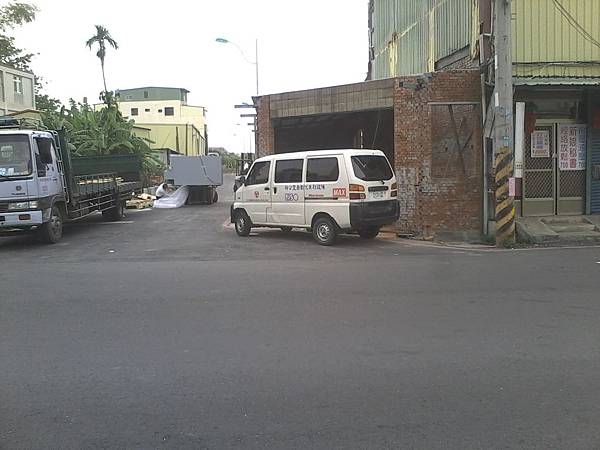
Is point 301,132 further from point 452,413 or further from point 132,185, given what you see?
point 452,413

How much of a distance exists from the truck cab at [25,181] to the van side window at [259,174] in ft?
14.9

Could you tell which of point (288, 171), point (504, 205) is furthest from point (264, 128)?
point (504, 205)

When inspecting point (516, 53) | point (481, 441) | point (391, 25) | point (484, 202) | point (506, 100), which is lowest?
point (481, 441)

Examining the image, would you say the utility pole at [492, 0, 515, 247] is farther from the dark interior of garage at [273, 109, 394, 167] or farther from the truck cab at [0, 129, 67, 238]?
the truck cab at [0, 129, 67, 238]

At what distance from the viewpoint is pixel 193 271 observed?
32.0 ft

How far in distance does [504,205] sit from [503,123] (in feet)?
5.53

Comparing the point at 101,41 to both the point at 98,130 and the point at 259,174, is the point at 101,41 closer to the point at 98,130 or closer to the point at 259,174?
the point at 98,130

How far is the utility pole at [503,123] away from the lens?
39.7ft

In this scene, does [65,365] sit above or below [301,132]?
below

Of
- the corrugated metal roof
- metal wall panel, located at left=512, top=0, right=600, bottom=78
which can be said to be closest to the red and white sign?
metal wall panel, located at left=512, top=0, right=600, bottom=78

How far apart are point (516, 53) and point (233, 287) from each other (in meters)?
8.59

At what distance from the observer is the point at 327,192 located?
41.7ft

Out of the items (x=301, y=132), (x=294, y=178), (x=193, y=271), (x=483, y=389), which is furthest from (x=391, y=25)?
(x=483, y=389)

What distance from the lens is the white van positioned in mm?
12359
